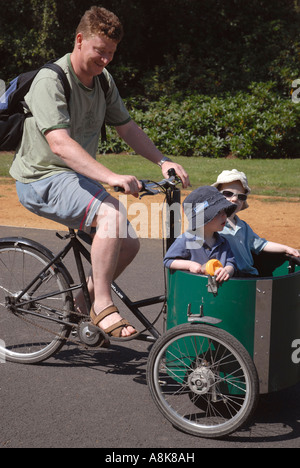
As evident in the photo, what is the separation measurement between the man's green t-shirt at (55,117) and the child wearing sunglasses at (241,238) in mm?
803

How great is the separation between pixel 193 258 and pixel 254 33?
19661 millimetres

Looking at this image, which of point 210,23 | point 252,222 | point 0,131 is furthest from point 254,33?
point 0,131

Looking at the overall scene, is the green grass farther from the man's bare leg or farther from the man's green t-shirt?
the man's bare leg

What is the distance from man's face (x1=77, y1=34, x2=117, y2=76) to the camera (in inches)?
135

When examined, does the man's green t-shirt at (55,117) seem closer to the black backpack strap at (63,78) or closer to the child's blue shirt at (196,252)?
the black backpack strap at (63,78)

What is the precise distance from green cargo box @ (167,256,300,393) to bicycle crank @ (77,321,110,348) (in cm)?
67

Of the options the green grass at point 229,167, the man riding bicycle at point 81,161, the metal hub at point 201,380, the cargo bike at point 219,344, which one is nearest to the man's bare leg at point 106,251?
the man riding bicycle at point 81,161

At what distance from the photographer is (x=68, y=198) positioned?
3.47 meters

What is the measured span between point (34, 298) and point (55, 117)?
112cm

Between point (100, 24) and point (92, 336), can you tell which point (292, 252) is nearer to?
point (92, 336)

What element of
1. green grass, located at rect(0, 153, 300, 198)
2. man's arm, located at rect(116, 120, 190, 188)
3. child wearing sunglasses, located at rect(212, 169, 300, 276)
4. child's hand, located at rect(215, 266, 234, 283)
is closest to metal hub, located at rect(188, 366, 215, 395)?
child's hand, located at rect(215, 266, 234, 283)

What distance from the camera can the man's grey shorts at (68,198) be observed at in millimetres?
3443

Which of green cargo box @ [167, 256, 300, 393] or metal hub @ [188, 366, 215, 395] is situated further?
metal hub @ [188, 366, 215, 395]
